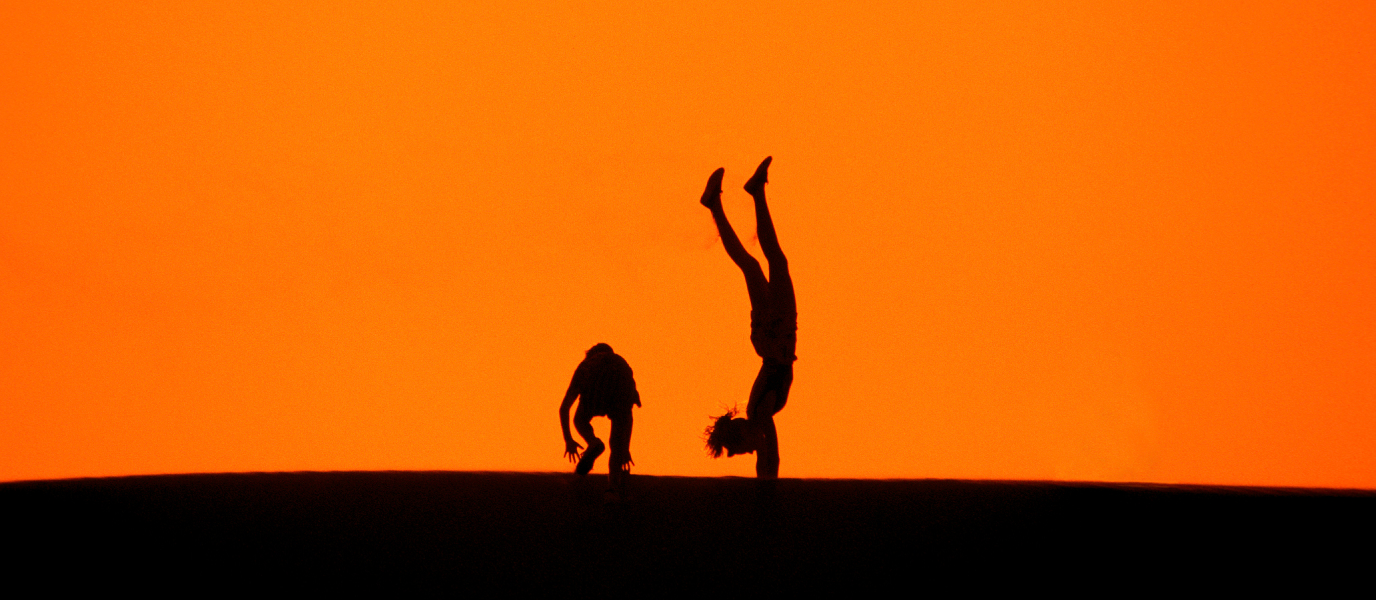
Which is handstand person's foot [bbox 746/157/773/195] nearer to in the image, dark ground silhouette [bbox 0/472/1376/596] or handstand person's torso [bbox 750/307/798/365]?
handstand person's torso [bbox 750/307/798/365]

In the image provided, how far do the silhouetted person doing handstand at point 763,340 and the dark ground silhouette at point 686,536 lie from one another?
47 centimetres

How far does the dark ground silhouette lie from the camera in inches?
79.5

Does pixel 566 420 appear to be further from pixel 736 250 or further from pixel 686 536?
pixel 736 250

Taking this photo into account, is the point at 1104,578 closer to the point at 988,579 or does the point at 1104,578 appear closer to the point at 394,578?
the point at 988,579

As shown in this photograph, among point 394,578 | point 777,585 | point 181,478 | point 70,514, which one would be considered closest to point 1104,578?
point 777,585

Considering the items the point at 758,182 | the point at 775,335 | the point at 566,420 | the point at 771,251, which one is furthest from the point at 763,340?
the point at 566,420

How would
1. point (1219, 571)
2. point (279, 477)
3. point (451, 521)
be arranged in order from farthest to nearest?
point (279, 477) < point (451, 521) < point (1219, 571)

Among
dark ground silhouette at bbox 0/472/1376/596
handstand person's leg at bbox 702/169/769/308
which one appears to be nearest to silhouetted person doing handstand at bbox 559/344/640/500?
dark ground silhouette at bbox 0/472/1376/596

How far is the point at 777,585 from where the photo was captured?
77.9 inches

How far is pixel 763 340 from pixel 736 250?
0.42 meters

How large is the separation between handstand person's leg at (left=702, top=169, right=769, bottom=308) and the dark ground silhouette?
3.63ft

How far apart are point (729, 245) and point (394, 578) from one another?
216cm

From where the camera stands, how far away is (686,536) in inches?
90.1

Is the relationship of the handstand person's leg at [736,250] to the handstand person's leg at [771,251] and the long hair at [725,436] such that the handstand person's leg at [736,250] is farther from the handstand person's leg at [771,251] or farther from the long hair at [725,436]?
the long hair at [725,436]
